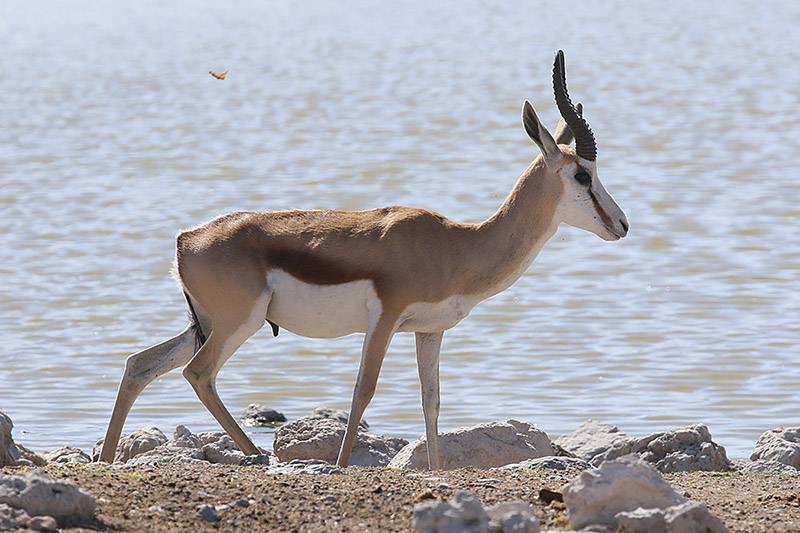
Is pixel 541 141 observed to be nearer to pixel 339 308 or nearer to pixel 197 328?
pixel 339 308

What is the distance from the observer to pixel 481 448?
10055mm

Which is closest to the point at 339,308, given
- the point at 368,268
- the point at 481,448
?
the point at 368,268

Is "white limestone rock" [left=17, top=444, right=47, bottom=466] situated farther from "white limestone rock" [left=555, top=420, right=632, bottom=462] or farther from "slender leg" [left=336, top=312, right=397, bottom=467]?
"white limestone rock" [left=555, top=420, right=632, bottom=462]

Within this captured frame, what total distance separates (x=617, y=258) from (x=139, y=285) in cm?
653

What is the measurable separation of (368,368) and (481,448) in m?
1.42

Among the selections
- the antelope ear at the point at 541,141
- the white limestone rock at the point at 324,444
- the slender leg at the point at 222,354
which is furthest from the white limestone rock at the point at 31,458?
the antelope ear at the point at 541,141

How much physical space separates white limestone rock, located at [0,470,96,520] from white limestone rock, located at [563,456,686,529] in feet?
7.24

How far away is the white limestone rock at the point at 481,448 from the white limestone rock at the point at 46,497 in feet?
12.6

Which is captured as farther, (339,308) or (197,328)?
(197,328)

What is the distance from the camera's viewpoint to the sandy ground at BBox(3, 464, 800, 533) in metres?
6.57

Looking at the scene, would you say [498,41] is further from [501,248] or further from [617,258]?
[501,248]

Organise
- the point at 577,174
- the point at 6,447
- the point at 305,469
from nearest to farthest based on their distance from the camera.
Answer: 1. the point at 305,469
2. the point at 6,447
3. the point at 577,174

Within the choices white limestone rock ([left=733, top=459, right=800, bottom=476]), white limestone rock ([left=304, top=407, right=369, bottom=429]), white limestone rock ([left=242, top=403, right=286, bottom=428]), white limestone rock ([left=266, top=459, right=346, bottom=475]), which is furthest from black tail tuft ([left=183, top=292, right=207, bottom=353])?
white limestone rock ([left=733, top=459, right=800, bottom=476])

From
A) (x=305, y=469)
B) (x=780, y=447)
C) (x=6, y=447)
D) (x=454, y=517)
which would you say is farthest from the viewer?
(x=780, y=447)
